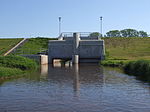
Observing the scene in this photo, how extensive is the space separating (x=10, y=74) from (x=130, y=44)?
6571 cm

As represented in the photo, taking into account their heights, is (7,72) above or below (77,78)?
above

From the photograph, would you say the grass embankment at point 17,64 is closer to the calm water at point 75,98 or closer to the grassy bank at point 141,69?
the calm water at point 75,98

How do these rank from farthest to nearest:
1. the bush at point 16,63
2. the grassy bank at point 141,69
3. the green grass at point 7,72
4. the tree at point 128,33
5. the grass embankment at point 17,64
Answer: the tree at point 128,33 → the bush at point 16,63 → the grass embankment at point 17,64 → the grassy bank at point 141,69 → the green grass at point 7,72

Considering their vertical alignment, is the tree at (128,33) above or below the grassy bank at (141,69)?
above

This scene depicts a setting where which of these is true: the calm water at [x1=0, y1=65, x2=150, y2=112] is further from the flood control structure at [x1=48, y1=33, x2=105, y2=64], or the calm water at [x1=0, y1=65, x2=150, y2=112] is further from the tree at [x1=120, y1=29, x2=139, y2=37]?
the tree at [x1=120, y1=29, x2=139, y2=37]

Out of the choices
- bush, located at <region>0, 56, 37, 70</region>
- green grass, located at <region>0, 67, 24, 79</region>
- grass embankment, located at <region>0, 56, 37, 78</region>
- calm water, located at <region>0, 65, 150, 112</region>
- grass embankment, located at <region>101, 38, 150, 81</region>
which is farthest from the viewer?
bush, located at <region>0, 56, 37, 70</region>

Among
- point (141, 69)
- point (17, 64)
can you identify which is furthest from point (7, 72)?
point (141, 69)

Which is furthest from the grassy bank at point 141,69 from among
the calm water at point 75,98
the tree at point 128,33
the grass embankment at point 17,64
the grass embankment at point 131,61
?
the tree at point 128,33

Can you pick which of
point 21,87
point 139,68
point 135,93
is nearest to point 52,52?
point 139,68

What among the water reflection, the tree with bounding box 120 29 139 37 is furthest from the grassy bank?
the tree with bounding box 120 29 139 37

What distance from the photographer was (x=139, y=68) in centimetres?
3581

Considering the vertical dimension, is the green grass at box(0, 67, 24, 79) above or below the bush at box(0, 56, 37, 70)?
below

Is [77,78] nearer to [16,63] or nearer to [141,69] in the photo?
[141,69]

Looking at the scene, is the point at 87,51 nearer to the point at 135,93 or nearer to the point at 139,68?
the point at 139,68
